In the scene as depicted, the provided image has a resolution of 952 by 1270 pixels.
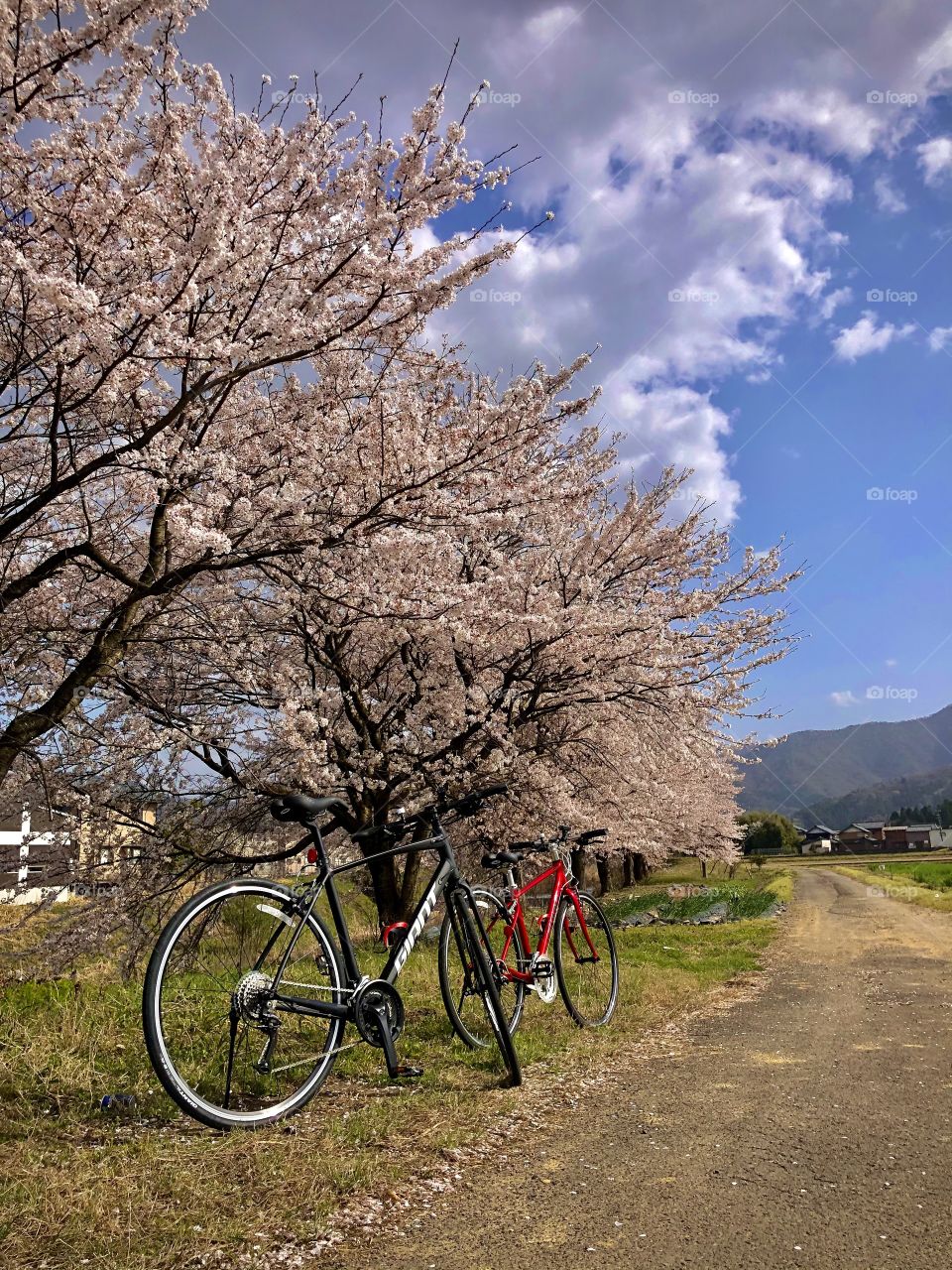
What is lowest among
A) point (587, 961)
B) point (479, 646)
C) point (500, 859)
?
point (587, 961)

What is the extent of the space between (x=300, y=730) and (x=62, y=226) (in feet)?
15.6

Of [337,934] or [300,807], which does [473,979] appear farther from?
[300,807]

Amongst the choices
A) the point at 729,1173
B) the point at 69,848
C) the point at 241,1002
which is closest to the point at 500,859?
the point at 241,1002

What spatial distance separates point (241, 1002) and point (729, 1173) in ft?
6.46

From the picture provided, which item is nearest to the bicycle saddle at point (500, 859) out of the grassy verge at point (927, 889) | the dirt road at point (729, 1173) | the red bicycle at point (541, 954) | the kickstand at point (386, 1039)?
the red bicycle at point (541, 954)

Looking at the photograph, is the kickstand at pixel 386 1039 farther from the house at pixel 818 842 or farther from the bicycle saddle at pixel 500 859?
the house at pixel 818 842

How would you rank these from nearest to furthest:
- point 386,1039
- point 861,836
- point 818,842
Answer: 1. point 386,1039
2. point 818,842
3. point 861,836

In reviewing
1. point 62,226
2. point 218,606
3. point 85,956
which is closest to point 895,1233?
point 62,226

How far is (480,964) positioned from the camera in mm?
4355

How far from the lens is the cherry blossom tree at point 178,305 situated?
3611mm

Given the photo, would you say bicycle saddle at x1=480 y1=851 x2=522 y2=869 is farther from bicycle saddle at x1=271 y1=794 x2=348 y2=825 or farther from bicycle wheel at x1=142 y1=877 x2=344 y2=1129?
bicycle saddle at x1=271 y1=794 x2=348 y2=825

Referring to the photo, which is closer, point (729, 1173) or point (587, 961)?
point (729, 1173)

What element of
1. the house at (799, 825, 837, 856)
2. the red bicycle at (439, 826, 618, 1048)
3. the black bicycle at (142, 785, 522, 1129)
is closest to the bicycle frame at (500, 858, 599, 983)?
the red bicycle at (439, 826, 618, 1048)

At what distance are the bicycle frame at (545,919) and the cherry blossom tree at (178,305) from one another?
8.66 feet
